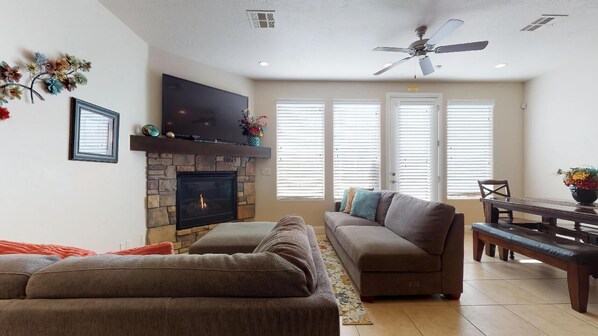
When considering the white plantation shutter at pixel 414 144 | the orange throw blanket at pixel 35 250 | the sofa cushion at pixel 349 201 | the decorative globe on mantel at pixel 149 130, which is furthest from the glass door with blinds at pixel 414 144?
the orange throw blanket at pixel 35 250

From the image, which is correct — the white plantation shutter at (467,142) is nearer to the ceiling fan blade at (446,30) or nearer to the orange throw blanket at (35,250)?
the ceiling fan blade at (446,30)

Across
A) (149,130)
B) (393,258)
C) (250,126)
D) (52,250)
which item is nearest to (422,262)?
(393,258)

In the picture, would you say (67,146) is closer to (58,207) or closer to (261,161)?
(58,207)

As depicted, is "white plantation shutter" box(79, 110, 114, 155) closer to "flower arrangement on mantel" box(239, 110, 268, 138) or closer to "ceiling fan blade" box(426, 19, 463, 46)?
"flower arrangement on mantel" box(239, 110, 268, 138)

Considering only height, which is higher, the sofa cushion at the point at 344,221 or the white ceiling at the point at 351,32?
the white ceiling at the point at 351,32

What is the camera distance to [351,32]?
9.91 ft

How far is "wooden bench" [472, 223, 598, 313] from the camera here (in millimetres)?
2074

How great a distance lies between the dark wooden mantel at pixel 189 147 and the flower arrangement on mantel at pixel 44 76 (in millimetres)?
956

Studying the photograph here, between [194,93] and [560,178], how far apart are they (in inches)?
218

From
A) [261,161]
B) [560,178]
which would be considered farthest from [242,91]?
[560,178]

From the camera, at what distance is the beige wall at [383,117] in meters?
4.65

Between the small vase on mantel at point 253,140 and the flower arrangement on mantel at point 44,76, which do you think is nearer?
the flower arrangement on mantel at point 44,76

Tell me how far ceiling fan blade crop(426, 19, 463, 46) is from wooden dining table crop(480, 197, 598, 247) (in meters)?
1.87

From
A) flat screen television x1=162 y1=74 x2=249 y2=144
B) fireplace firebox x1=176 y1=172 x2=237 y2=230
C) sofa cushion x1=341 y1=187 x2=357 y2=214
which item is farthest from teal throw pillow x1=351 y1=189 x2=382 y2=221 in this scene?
flat screen television x1=162 y1=74 x2=249 y2=144
